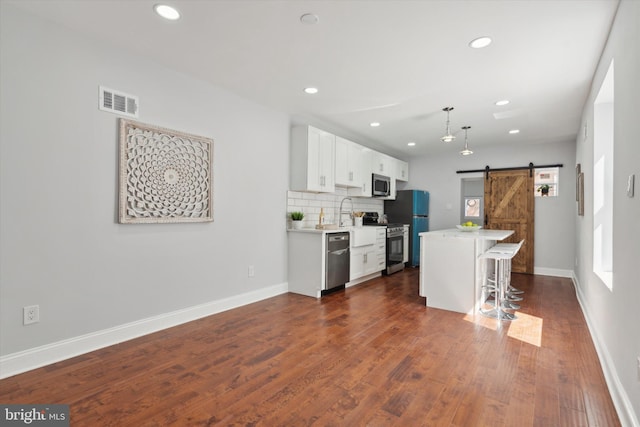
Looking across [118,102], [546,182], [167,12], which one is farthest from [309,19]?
→ [546,182]

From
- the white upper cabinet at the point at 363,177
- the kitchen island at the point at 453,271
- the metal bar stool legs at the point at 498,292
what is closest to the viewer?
the metal bar stool legs at the point at 498,292

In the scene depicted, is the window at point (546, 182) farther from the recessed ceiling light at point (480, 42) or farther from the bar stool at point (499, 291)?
the recessed ceiling light at point (480, 42)

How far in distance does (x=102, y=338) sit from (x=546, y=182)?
7.44 meters

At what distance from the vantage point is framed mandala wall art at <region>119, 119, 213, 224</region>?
9.61 ft

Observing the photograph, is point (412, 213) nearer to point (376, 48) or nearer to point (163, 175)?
point (376, 48)

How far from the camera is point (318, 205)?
543 cm

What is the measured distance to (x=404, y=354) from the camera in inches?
105

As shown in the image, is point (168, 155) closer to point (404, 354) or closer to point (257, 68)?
point (257, 68)

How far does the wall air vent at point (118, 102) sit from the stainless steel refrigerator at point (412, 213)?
5.49m

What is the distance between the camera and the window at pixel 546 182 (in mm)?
6332

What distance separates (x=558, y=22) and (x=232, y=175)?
3.31 metres

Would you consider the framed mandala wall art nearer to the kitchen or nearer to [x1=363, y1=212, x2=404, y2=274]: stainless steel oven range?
the kitchen

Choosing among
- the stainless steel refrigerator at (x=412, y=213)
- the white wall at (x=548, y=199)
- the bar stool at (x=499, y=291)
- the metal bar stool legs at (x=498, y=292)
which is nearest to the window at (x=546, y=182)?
the white wall at (x=548, y=199)

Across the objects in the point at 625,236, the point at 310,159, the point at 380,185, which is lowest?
the point at 625,236
